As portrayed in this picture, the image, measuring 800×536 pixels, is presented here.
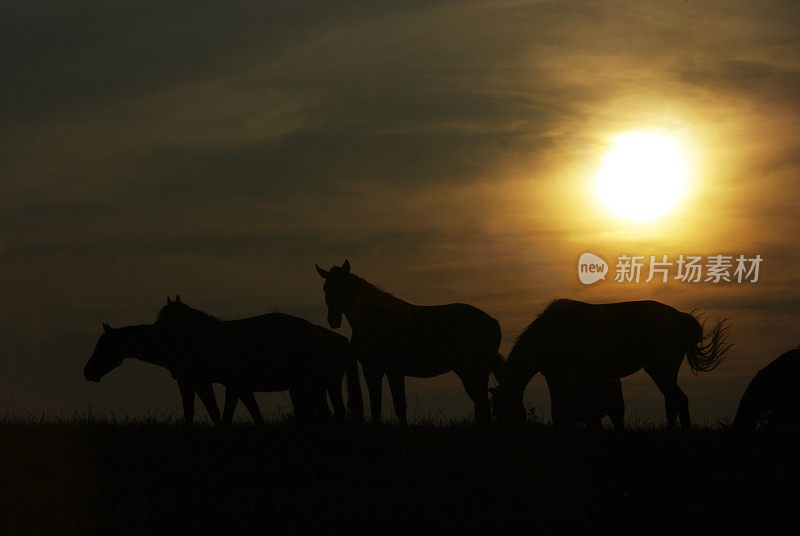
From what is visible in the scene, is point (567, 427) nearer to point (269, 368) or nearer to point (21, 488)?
point (269, 368)

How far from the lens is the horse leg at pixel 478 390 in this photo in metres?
16.8

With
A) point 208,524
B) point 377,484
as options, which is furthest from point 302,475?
point 208,524

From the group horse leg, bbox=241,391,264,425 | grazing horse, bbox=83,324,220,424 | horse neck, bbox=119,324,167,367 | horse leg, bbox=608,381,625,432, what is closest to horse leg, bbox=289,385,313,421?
horse leg, bbox=241,391,264,425

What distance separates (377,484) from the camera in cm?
1084

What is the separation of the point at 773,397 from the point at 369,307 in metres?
6.95

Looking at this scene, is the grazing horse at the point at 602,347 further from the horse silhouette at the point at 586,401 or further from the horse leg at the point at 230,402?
the horse leg at the point at 230,402

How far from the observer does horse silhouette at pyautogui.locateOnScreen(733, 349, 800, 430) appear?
16.3 meters

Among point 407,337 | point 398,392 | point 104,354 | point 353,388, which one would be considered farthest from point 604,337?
point 104,354

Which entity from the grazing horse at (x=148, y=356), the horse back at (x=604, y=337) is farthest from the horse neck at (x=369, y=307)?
the grazing horse at (x=148, y=356)

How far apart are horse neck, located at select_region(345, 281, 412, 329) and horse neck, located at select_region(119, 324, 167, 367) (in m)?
3.36

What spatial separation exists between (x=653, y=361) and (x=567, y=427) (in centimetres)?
439

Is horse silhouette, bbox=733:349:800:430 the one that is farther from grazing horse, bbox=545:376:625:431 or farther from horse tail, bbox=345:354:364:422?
horse tail, bbox=345:354:364:422

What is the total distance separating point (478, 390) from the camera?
17.2 meters

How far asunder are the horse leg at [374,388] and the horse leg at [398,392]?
0.19 m
